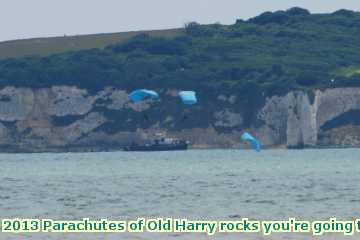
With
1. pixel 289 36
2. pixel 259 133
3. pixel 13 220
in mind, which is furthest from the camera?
pixel 289 36

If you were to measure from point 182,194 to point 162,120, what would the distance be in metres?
99.7

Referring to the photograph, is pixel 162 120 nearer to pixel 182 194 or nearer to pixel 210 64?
pixel 210 64

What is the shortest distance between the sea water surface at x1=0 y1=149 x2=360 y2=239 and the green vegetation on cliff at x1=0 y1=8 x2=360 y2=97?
255 ft

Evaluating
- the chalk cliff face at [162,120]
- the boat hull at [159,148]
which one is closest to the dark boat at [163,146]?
the boat hull at [159,148]

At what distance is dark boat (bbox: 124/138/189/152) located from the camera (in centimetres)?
14500

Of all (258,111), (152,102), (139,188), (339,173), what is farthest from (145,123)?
(139,188)

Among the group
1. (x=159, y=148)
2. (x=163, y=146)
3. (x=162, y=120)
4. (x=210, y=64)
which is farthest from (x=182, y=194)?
(x=210, y=64)

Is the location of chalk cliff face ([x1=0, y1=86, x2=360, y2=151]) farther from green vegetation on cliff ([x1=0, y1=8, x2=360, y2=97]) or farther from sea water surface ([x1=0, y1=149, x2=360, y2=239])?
sea water surface ([x1=0, y1=149, x2=360, y2=239])

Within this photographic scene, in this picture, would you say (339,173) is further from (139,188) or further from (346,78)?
(346,78)

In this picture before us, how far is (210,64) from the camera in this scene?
578 ft

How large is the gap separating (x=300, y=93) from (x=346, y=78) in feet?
31.3

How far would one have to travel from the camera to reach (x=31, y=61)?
7077 inches

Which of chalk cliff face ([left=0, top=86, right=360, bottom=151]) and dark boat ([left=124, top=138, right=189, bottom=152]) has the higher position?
chalk cliff face ([left=0, top=86, right=360, bottom=151])

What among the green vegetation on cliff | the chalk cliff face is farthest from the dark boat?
the green vegetation on cliff
